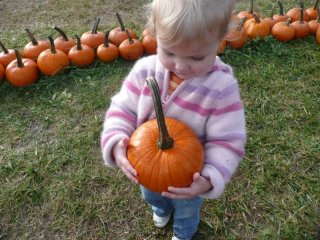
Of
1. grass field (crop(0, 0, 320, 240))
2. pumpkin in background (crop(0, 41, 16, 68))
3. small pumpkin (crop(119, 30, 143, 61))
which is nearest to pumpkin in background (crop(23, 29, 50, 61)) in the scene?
pumpkin in background (crop(0, 41, 16, 68))

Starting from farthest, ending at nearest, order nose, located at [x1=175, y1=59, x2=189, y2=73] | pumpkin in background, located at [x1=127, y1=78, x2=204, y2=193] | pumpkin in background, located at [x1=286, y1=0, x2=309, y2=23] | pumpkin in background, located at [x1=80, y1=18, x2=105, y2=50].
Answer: pumpkin in background, located at [x1=286, y1=0, x2=309, y2=23] → pumpkin in background, located at [x1=80, y1=18, x2=105, y2=50] → pumpkin in background, located at [x1=127, y1=78, x2=204, y2=193] → nose, located at [x1=175, y1=59, x2=189, y2=73]

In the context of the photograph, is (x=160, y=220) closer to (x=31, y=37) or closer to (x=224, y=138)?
(x=224, y=138)

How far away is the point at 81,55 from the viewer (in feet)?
12.4

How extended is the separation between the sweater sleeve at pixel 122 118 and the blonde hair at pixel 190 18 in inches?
16.4

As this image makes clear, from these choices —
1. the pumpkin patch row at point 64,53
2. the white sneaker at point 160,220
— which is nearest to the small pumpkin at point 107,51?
the pumpkin patch row at point 64,53

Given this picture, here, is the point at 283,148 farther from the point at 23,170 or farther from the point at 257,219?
the point at 23,170

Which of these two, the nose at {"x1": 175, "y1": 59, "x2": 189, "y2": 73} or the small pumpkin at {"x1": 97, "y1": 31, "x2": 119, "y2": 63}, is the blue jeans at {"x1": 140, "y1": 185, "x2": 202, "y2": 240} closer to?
the nose at {"x1": 175, "y1": 59, "x2": 189, "y2": 73}

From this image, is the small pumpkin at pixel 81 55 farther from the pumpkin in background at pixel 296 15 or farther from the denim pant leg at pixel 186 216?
the pumpkin in background at pixel 296 15

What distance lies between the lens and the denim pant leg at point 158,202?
6.73 ft

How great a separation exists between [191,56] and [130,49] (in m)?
2.52

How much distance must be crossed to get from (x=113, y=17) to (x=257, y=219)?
3486 millimetres

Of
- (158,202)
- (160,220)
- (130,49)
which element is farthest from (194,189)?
(130,49)

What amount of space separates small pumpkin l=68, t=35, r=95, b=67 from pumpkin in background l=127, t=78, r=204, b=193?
2387mm

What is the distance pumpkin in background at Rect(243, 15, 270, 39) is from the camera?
4109 mm
